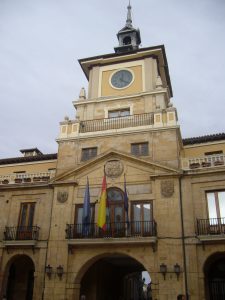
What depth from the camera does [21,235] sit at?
800 inches

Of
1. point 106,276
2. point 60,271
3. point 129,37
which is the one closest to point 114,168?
point 60,271

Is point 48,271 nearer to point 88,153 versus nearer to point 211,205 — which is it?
point 88,153

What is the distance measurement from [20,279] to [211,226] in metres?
12.3

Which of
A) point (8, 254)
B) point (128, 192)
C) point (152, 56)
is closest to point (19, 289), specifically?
point (8, 254)

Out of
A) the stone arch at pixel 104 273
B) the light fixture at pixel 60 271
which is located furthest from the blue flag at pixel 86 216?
the light fixture at pixel 60 271

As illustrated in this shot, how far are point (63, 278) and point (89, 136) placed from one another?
862cm

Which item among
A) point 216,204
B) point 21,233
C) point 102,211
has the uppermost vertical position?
point 216,204

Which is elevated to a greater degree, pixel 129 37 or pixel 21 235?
pixel 129 37

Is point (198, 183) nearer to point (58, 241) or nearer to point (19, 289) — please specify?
point (58, 241)

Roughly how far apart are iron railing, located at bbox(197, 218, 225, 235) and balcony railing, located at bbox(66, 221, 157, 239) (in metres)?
2.27

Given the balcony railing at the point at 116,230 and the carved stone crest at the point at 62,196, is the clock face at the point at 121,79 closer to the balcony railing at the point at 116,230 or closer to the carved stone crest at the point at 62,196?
the carved stone crest at the point at 62,196

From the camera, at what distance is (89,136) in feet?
71.9

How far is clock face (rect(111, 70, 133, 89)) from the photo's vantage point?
25.8 meters

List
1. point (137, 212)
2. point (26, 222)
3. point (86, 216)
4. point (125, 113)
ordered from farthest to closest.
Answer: point (125, 113) < point (26, 222) < point (137, 212) < point (86, 216)
